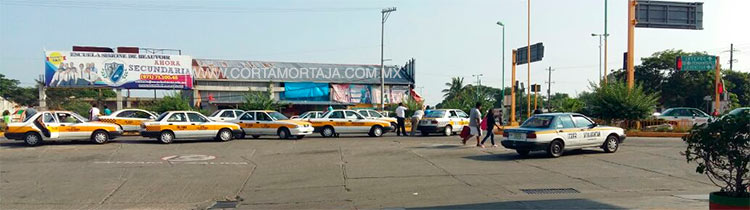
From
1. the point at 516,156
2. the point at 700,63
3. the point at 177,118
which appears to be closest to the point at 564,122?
the point at 516,156

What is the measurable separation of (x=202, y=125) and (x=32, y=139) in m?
5.57

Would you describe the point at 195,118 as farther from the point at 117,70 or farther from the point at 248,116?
→ the point at 117,70

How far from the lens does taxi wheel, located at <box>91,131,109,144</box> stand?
1883 cm

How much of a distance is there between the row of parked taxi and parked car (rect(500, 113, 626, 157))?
9.40 meters

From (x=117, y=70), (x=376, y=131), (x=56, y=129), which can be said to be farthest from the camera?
(x=117, y=70)

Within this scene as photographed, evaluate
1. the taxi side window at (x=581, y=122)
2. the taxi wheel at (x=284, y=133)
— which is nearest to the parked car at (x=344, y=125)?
the taxi wheel at (x=284, y=133)

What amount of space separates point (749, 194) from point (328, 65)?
46351 mm

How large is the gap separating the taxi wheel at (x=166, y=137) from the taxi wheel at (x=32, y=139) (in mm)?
3841

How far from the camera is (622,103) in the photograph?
25.3 m

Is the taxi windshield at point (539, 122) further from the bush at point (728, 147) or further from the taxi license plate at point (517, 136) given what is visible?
the bush at point (728, 147)

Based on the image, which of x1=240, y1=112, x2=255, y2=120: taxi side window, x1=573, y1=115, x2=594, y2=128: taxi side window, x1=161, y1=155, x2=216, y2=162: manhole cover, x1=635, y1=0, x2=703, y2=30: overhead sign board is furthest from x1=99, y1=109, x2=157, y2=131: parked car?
x1=635, y1=0, x2=703, y2=30: overhead sign board

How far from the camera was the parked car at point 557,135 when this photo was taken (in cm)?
1446

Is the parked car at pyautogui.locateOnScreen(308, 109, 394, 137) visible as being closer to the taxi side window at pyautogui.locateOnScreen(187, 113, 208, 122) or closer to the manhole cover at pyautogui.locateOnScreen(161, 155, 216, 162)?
the taxi side window at pyautogui.locateOnScreen(187, 113, 208, 122)

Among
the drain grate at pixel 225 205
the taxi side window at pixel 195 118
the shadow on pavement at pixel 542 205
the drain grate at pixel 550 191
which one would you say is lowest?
the drain grate at pixel 225 205
